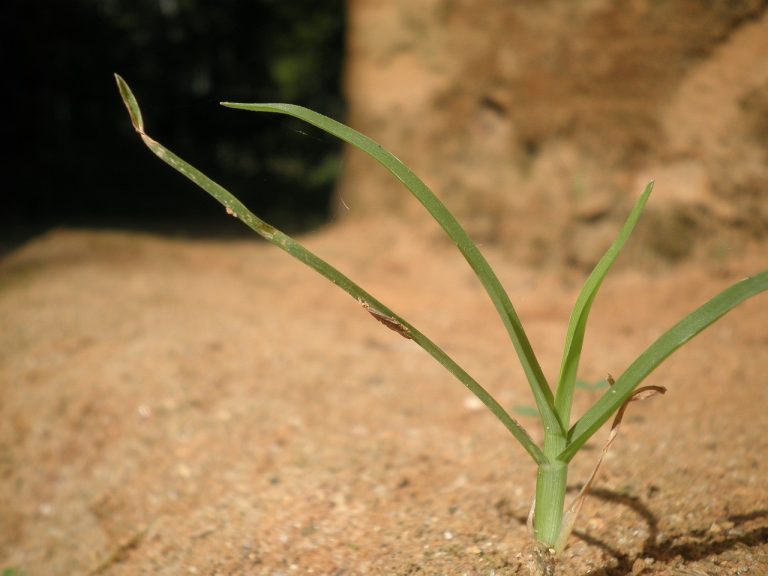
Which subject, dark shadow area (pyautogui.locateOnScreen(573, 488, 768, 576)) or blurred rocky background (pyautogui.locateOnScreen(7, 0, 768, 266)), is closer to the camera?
dark shadow area (pyautogui.locateOnScreen(573, 488, 768, 576))

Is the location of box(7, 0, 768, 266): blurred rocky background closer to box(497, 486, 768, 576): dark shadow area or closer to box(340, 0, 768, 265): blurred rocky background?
box(340, 0, 768, 265): blurred rocky background

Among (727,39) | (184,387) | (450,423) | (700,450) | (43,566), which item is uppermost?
(727,39)

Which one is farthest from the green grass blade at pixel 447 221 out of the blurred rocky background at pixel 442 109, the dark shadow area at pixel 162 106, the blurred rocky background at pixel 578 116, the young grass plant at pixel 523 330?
the dark shadow area at pixel 162 106

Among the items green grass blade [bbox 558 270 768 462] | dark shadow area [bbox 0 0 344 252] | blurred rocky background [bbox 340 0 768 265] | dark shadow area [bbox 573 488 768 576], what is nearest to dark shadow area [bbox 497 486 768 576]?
dark shadow area [bbox 573 488 768 576]

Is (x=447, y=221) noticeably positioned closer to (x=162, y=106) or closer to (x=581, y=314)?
(x=581, y=314)

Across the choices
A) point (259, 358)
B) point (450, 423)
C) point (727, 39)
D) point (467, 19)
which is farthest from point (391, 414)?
point (467, 19)

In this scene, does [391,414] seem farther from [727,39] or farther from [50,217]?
[50,217]

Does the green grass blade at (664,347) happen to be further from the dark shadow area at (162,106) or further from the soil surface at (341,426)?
the dark shadow area at (162,106)

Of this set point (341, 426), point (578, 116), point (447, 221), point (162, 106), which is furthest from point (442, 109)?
point (162, 106)
